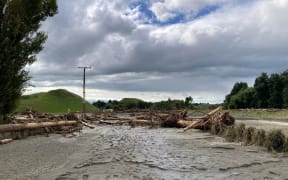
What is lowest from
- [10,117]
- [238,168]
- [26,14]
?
[238,168]

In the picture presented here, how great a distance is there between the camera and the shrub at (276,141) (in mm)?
15422

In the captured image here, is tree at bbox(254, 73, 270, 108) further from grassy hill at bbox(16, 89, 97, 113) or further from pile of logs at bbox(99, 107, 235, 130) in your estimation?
pile of logs at bbox(99, 107, 235, 130)

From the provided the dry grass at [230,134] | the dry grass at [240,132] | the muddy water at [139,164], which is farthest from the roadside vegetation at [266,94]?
the muddy water at [139,164]

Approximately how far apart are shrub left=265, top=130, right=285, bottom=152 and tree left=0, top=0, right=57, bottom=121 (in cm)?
1399

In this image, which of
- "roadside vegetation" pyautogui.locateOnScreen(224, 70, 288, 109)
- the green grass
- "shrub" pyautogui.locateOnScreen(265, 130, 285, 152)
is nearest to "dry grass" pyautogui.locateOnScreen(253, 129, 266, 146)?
"shrub" pyautogui.locateOnScreen(265, 130, 285, 152)

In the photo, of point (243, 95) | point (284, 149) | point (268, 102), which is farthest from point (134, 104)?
point (284, 149)

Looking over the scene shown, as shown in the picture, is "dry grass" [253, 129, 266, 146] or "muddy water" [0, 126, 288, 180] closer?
"muddy water" [0, 126, 288, 180]

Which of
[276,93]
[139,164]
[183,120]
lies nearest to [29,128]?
[139,164]

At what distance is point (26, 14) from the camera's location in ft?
71.8

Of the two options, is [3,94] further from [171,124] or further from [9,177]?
[171,124]

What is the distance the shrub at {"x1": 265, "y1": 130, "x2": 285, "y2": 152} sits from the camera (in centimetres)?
1542

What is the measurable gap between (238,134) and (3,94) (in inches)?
518

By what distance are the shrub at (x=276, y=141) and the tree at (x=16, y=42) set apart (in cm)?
1399

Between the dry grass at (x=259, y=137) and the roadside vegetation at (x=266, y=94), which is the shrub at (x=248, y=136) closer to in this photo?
the dry grass at (x=259, y=137)
